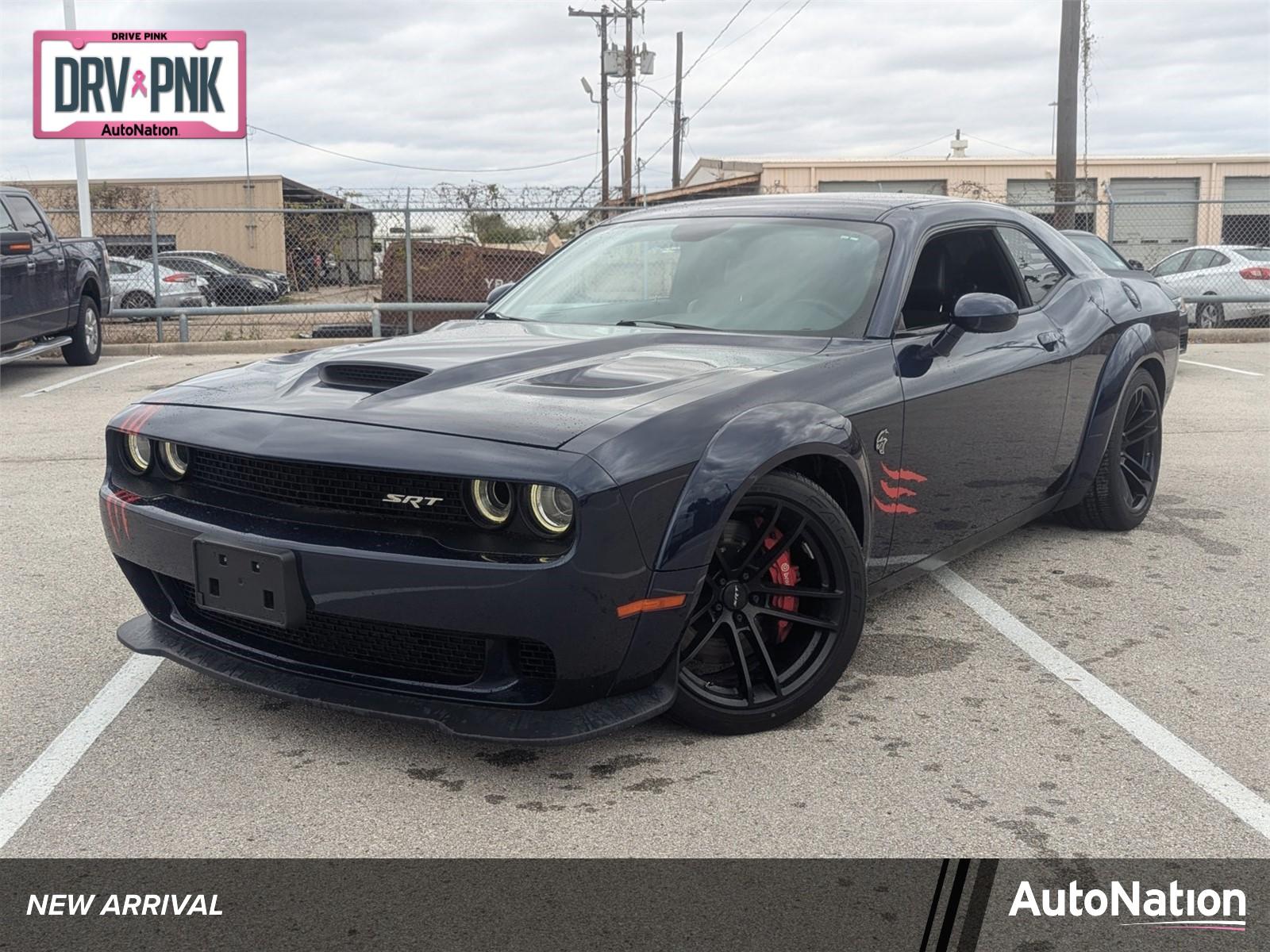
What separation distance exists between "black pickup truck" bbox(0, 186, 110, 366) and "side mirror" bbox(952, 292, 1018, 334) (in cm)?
890

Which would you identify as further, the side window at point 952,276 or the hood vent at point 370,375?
the side window at point 952,276

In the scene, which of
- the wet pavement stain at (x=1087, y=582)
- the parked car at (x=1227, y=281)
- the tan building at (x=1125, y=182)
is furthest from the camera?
the tan building at (x=1125, y=182)

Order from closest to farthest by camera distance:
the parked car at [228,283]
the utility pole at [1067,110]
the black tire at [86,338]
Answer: the black tire at [86,338] < the utility pole at [1067,110] < the parked car at [228,283]

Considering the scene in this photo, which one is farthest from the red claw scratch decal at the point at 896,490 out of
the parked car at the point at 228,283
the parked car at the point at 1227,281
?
the parked car at the point at 228,283

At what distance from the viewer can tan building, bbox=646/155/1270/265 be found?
3281 cm

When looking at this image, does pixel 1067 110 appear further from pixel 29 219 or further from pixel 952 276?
pixel 952 276

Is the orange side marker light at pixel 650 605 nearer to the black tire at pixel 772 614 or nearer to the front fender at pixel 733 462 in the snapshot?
the front fender at pixel 733 462

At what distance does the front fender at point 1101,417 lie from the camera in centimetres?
513

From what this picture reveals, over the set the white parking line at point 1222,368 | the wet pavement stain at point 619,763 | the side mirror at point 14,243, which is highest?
the side mirror at point 14,243

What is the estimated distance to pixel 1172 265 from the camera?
18.5 metres

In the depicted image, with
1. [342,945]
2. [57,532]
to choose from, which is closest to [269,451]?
[342,945]

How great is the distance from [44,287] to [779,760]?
1017cm

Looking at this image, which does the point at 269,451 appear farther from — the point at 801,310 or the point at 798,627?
the point at 801,310

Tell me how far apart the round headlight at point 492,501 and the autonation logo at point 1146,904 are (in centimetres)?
137
